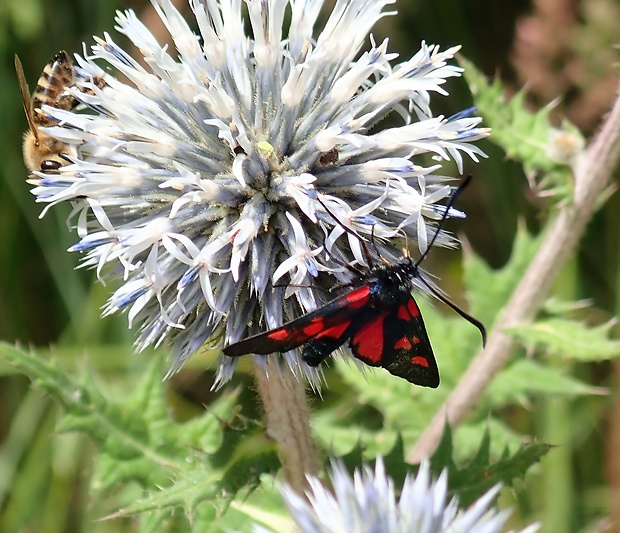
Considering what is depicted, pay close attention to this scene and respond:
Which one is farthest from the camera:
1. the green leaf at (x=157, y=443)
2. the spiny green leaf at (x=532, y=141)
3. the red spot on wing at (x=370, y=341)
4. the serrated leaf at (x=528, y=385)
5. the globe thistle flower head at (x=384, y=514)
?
the serrated leaf at (x=528, y=385)

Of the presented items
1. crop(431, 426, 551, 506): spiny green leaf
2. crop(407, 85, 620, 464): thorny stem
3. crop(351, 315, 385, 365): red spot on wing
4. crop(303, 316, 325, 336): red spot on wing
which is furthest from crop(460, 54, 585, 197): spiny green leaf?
crop(303, 316, 325, 336): red spot on wing

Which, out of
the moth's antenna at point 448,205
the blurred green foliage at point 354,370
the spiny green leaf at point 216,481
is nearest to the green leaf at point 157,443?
the spiny green leaf at point 216,481

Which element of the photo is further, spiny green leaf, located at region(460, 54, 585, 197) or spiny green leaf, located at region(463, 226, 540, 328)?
spiny green leaf, located at region(463, 226, 540, 328)

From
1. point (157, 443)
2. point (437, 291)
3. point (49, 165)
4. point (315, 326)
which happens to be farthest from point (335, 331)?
point (157, 443)

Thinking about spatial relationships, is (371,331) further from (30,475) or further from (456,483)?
(30,475)

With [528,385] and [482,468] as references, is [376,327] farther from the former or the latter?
[528,385]

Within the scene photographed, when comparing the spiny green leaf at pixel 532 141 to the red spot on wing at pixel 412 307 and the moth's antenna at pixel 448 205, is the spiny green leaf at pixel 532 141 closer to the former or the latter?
the moth's antenna at pixel 448 205

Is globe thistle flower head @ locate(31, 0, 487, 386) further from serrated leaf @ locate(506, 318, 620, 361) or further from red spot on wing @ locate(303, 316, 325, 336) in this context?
serrated leaf @ locate(506, 318, 620, 361)
